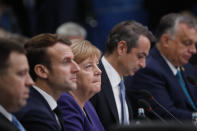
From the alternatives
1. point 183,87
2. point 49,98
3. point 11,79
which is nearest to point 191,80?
point 183,87

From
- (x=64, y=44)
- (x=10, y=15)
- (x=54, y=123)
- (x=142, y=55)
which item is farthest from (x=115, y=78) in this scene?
(x=10, y=15)

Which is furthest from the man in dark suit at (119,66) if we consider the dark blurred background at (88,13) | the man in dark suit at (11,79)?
the dark blurred background at (88,13)

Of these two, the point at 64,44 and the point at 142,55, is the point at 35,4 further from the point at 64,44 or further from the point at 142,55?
the point at 64,44

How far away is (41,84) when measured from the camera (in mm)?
2953

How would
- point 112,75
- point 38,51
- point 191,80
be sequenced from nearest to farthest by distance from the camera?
point 38,51
point 112,75
point 191,80

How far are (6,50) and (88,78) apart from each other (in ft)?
3.21

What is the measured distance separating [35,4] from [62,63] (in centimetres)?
Answer: 391

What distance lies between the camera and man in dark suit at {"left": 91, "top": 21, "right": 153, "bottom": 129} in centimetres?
369

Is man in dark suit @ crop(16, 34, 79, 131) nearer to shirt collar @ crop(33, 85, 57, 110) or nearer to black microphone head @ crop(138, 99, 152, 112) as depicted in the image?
shirt collar @ crop(33, 85, 57, 110)

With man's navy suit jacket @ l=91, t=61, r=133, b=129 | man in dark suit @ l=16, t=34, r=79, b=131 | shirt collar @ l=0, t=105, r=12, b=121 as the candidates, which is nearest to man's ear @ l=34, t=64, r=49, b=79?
man in dark suit @ l=16, t=34, r=79, b=131

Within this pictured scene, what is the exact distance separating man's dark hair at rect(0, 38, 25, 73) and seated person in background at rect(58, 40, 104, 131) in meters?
0.79

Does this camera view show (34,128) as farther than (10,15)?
No

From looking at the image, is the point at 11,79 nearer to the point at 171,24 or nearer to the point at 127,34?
the point at 127,34

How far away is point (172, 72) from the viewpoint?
4.59m
